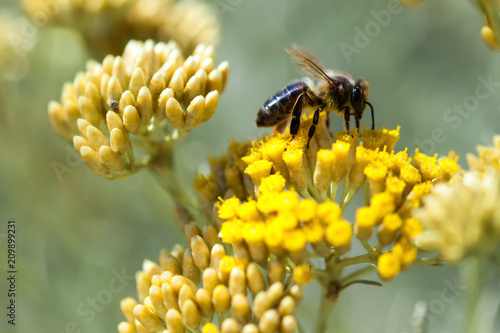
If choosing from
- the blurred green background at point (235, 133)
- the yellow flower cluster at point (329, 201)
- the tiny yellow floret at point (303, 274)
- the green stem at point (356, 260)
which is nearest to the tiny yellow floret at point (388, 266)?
the yellow flower cluster at point (329, 201)

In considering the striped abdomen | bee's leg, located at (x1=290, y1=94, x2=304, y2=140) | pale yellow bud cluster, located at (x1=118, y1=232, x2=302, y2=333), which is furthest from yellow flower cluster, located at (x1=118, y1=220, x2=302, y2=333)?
the striped abdomen

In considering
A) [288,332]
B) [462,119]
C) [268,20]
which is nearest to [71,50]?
[268,20]

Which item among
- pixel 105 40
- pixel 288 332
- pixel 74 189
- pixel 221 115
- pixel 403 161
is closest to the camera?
pixel 288 332

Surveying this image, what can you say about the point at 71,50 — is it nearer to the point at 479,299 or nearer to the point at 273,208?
the point at 273,208

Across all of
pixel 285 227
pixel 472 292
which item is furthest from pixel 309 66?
pixel 472 292

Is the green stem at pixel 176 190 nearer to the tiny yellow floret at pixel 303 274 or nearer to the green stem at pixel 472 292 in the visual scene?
the tiny yellow floret at pixel 303 274
